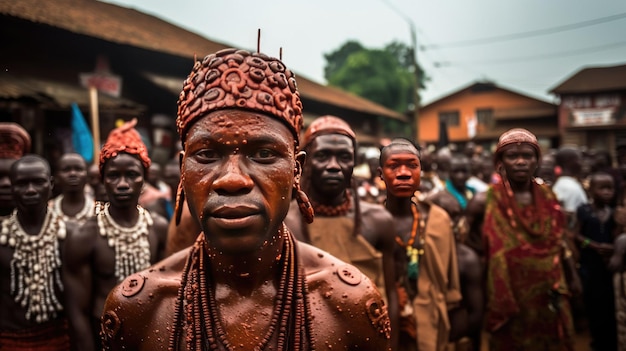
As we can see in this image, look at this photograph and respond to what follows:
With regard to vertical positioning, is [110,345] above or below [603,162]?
below

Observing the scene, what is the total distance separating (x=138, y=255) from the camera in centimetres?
393

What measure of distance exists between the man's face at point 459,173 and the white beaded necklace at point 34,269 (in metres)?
4.66

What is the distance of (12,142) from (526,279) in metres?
4.44

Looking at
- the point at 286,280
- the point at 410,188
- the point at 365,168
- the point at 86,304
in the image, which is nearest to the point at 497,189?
the point at 410,188

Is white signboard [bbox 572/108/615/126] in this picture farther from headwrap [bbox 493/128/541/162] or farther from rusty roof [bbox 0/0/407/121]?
headwrap [bbox 493/128/541/162]

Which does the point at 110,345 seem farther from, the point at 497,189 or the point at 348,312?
the point at 497,189

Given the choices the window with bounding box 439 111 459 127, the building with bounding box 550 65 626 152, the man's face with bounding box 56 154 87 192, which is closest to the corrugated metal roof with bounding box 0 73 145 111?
the man's face with bounding box 56 154 87 192

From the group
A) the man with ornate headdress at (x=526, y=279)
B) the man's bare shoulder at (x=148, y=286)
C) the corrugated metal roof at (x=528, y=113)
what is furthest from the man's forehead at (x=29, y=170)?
the corrugated metal roof at (x=528, y=113)

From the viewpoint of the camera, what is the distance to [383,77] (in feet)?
139

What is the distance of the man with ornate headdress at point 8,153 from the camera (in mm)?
4082

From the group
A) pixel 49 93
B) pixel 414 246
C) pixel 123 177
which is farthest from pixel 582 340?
pixel 49 93

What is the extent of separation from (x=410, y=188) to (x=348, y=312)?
55 cm

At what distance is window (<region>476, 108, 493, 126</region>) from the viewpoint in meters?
23.2

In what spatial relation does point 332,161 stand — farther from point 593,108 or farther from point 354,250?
point 593,108
